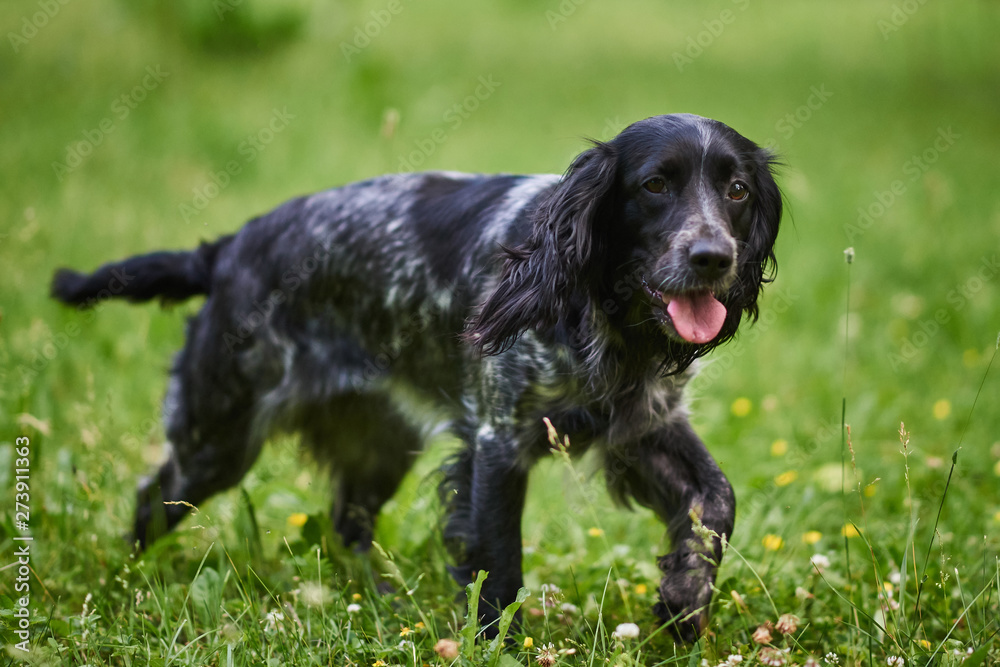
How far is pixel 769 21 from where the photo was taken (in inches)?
500

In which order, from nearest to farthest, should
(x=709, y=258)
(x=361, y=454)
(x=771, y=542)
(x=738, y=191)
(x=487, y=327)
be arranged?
(x=709, y=258) → (x=738, y=191) → (x=487, y=327) → (x=771, y=542) → (x=361, y=454)

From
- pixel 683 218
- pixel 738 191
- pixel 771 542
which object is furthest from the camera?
pixel 771 542

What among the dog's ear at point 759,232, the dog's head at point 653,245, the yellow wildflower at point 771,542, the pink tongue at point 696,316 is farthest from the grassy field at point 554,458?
the pink tongue at point 696,316

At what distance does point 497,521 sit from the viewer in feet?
8.83

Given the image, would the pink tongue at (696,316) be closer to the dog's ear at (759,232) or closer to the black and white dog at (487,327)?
the black and white dog at (487,327)

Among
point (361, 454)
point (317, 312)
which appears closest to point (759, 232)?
point (317, 312)

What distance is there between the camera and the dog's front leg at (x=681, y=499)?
8.20 feet

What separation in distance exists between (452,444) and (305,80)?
23.8ft

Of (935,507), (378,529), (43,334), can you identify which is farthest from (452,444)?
(43,334)

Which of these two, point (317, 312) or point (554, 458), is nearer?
point (554, 458)

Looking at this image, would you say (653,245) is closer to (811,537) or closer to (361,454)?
(811,537)

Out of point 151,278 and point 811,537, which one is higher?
point 151,278

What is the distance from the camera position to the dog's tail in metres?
3.40

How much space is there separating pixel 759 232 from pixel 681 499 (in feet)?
2.71
